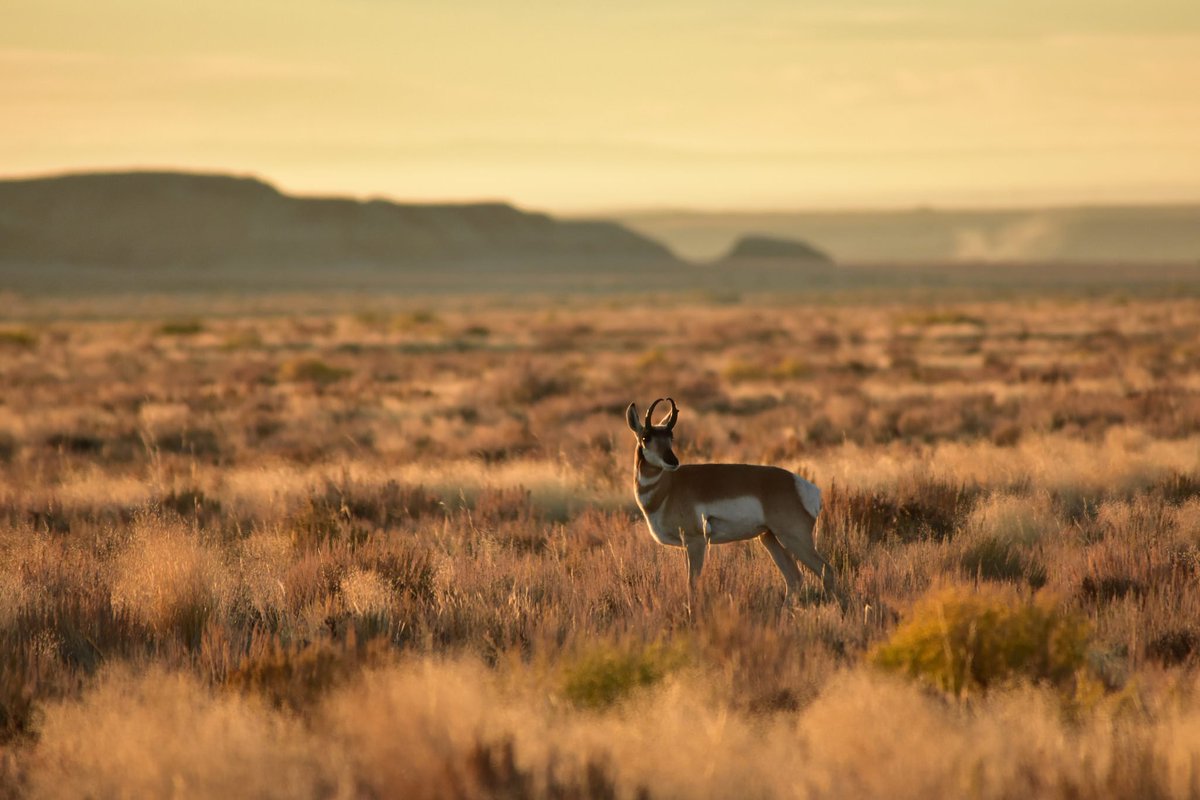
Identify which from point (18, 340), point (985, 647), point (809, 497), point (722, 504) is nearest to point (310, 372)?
point (18, 340)

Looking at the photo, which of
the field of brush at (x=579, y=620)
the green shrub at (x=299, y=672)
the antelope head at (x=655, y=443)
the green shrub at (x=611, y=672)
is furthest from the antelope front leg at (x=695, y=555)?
the green shrub at (x=299, y=672)

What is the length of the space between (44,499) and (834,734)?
9104mm

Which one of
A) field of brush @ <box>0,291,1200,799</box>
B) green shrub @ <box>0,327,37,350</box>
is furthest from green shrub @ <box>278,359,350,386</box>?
green shrub @ <box>0,327,37,350</box>

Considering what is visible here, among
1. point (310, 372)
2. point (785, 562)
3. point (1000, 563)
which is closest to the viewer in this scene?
point (785, 562)

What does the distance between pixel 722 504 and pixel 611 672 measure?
1637 mm

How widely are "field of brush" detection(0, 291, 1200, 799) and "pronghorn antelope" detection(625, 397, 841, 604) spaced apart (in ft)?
1.15

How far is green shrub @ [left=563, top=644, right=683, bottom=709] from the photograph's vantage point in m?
4.89

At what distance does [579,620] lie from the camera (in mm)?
6082

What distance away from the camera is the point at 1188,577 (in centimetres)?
686

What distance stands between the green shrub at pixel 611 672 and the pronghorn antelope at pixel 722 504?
1.23m

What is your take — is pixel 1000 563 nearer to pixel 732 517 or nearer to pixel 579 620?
pixel 732 517

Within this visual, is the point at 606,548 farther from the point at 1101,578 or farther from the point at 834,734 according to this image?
the point at 834,734

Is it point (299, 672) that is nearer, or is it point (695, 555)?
point (299, 672)

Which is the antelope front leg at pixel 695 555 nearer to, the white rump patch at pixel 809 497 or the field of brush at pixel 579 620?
the field of brush at pixel 579 620
